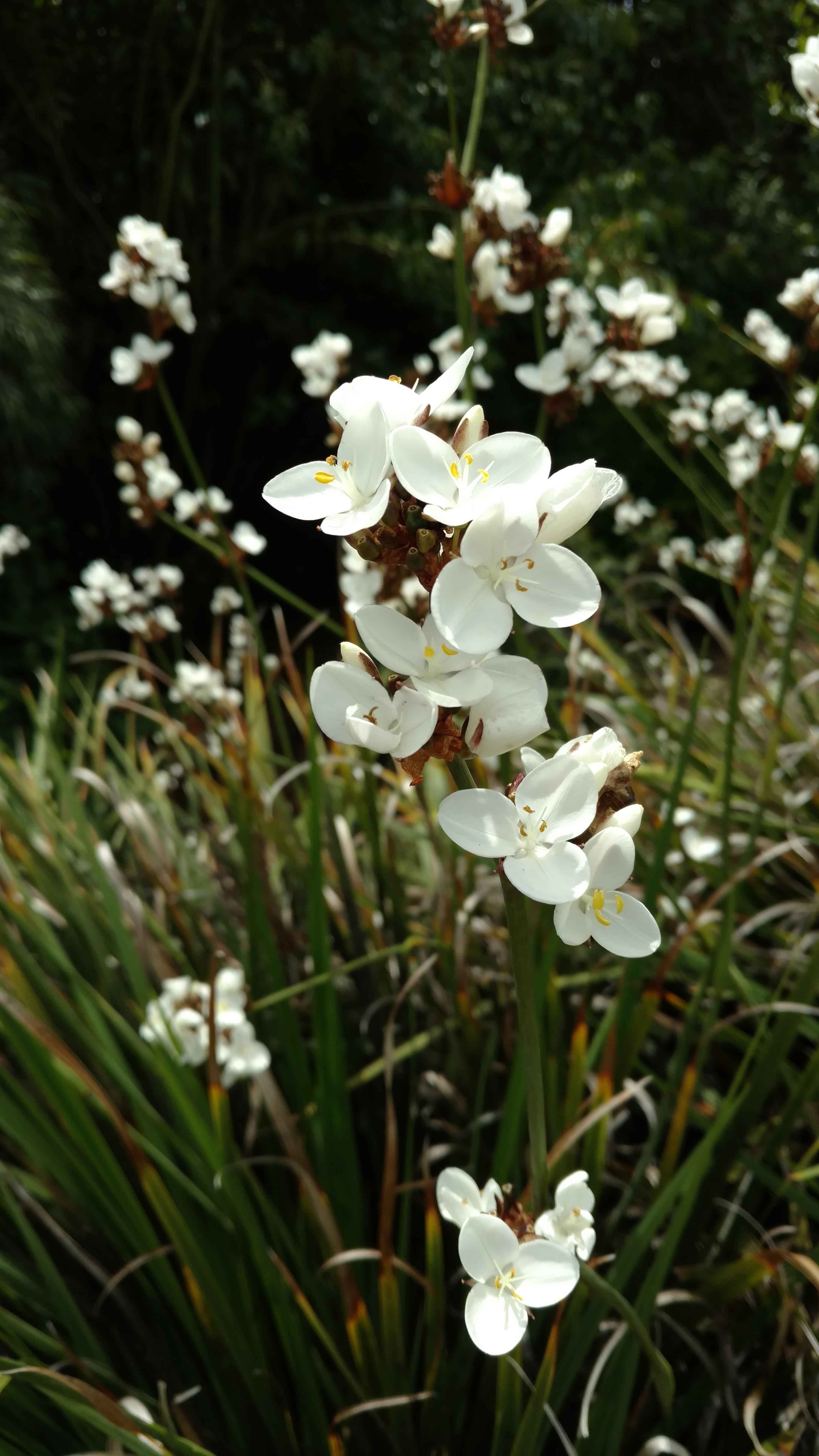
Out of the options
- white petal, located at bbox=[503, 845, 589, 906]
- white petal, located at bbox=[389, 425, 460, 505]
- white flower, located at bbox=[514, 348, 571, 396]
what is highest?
white petal, located at bbox=[389, 425, 460, 505]

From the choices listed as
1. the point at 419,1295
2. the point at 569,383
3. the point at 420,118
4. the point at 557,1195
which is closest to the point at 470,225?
the point at 569,383

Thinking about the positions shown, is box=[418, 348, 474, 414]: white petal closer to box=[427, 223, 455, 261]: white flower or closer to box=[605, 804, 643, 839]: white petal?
box=[605, 804, 643, 839]: white petal

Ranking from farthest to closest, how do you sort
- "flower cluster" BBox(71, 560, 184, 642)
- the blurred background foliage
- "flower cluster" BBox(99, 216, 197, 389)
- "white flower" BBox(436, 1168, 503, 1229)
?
the blurred background foliage, "flower cluster" BBox(71, 560, 184, 642), "flower cluster" BBox(99, 216, 197, 389), "white flower" BBox(436, 1168, 503, 1229)

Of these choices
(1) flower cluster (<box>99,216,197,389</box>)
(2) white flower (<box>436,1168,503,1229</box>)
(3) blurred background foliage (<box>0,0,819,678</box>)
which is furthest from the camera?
(3) blurred background foliage (<box>0,0,819,678</box>)

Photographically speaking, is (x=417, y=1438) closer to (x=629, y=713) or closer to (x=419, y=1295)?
(x=419, y=1295)

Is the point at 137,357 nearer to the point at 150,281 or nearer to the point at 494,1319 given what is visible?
the point at 150,281

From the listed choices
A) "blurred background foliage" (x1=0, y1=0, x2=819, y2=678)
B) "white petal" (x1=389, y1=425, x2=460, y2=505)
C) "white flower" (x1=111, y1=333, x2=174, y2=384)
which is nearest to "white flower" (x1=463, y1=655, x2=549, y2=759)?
"white petal" (x1=389, y1=425, x2=460, y2=505)

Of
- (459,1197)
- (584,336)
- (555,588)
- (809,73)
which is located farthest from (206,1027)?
(809,73)

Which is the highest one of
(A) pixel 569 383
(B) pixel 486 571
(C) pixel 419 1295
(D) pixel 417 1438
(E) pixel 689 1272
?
(B) pixel 486 571
